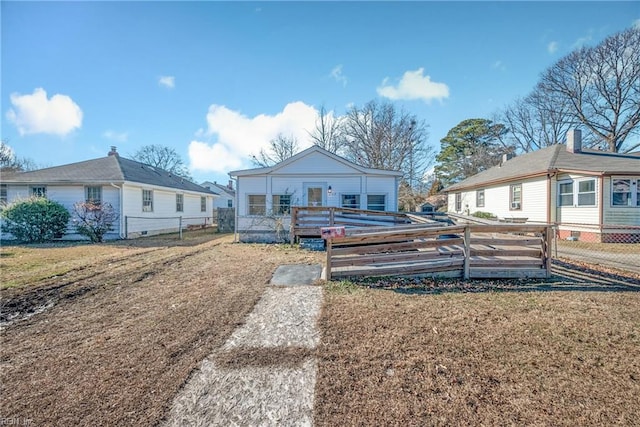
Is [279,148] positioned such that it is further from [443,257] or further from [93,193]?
[443,257]

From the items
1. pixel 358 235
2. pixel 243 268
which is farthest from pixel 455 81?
pixel 243 268

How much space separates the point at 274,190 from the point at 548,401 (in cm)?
1150

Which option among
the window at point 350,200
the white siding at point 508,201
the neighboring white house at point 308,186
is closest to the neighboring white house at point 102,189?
the neighboring white house at point 308,186

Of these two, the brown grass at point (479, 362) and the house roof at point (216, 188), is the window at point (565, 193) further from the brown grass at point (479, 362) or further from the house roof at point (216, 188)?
the house roof at point (216, 188)

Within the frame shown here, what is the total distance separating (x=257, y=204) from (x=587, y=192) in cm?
1504

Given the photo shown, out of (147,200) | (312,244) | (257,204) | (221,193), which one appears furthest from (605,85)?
(221,193)

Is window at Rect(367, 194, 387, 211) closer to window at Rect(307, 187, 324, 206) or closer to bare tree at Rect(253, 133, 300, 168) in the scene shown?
window at Rect(307, 187, 324, 206)

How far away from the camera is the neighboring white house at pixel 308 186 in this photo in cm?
1251

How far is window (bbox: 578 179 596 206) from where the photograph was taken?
38.3ft

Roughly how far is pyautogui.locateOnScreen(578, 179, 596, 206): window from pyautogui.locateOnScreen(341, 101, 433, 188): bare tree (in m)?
16.9

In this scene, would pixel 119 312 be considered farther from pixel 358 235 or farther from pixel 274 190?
pixel 274 190

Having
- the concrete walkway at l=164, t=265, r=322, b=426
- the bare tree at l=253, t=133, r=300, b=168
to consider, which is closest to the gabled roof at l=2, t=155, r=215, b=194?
the concrete walkway at l=164, t=265, r=322, b=426

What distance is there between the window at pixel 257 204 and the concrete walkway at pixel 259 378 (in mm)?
8809

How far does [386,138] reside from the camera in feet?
92.6
